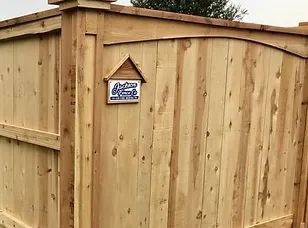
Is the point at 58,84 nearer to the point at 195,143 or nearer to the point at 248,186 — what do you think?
the point at 195,143

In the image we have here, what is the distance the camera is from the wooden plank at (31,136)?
2373 millimetres

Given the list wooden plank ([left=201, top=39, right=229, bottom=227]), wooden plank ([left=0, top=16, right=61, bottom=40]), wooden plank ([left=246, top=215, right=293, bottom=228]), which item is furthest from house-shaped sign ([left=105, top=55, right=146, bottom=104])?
wooden plank ([left=246, top=215, right=293, bottom=228])

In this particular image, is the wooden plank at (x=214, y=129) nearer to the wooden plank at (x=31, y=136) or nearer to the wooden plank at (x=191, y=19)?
the wooden plank at (x=191, y=19)

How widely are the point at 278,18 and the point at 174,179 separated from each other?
958 centimetres

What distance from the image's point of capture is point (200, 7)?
14.1m

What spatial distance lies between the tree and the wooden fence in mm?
10521

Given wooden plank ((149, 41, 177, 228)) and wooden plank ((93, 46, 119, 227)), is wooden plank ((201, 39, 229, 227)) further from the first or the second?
wooden plank ((93, 46, 119, 227))

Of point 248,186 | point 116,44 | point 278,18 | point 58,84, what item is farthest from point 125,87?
point 278,18

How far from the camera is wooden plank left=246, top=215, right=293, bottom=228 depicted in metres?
3.40

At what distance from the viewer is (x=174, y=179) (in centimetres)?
269

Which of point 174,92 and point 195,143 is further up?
point 174,92

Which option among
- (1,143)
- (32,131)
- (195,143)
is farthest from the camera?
(1,143)

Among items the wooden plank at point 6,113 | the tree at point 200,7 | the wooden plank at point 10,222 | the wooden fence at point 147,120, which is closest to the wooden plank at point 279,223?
the wooden fence at point 147,120

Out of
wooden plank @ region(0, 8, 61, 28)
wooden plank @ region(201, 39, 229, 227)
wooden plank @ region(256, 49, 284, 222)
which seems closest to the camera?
wooden plank @ region(0, 8, 61, 28)
